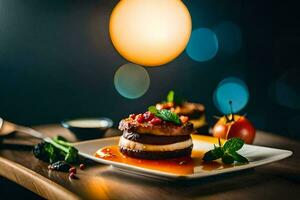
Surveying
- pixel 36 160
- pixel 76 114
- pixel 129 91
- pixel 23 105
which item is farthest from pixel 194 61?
pixel 36 160

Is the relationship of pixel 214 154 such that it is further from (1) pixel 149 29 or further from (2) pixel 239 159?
(1) pixel 149 29

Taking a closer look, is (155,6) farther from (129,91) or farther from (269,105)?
(269,105)

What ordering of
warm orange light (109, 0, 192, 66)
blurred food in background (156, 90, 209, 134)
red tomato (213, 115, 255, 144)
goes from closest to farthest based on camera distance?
red tomato (213, 115, 255, 144) → blurred food in background (156, 90, 209, 134) → warm orange light (109, 0, 192, 66)

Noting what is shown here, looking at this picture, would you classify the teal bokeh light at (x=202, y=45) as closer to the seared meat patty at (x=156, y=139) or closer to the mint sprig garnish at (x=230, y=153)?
the seared meat patty at (x=156, y=139)

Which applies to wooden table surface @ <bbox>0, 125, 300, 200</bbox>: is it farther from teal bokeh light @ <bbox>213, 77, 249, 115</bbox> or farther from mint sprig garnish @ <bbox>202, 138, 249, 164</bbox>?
teal bokeh light @ <bbox>213, 77, 249, 115</bbox>

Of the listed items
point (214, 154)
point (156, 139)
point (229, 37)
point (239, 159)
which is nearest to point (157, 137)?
point (156, 139)

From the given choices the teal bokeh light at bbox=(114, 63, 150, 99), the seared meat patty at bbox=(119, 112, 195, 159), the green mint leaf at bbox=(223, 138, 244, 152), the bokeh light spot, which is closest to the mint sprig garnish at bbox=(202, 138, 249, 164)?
the green mint leaf at bbox=(223, 138, 244, 152)
